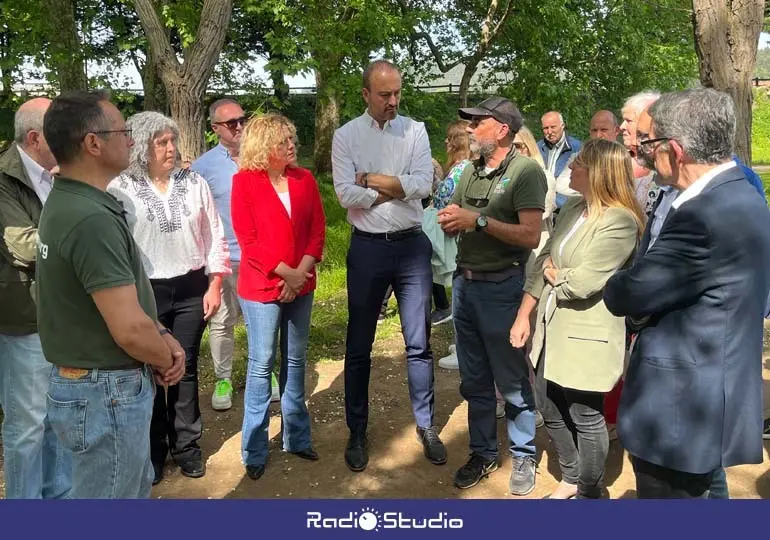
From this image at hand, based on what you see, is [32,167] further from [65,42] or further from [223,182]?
[65,42]

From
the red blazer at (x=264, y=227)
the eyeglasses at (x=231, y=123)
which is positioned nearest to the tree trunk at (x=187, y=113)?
the eyeglasses at (x=231, y=123)

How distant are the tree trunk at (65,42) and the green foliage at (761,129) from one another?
21241 mm

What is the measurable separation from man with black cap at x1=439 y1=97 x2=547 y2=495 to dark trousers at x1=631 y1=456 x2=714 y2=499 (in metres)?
1.25

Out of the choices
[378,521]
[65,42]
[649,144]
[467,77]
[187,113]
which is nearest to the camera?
[649,144]

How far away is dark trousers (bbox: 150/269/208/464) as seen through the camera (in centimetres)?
388

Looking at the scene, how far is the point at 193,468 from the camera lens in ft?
13.1

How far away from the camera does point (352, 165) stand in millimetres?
4070

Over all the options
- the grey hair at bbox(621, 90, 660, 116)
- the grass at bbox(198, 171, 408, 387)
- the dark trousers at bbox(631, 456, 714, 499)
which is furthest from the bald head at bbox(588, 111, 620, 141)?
Answer: the dark trousers at bbox(631, 456, 714, 499)

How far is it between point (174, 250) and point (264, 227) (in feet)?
1.67

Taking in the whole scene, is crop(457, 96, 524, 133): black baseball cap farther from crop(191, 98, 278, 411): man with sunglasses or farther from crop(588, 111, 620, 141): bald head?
crop(588, 111, 620, 141): bald head

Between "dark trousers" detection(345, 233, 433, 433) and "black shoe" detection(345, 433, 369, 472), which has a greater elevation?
"dark trousers" detection(345, 233, 433, 433)

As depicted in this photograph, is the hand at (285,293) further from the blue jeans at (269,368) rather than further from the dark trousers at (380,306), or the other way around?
the dark trousers at (380,306)

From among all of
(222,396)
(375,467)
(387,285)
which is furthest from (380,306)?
(222,396)

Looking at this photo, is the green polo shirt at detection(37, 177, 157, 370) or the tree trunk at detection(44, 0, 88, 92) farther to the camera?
the tree trunk at detection(44, 0, 88, 92)
